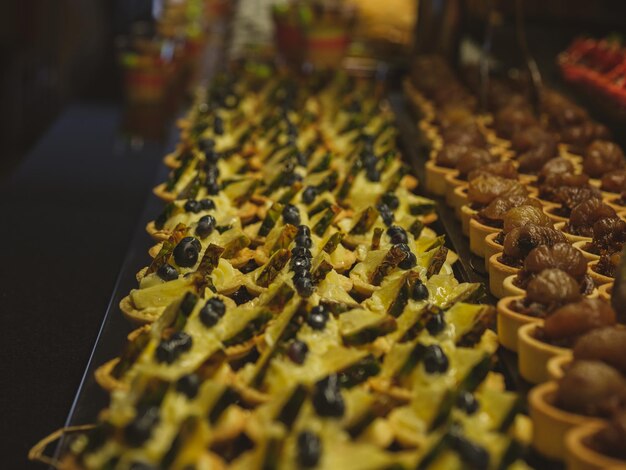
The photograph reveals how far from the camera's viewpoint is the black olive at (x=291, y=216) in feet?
11.2

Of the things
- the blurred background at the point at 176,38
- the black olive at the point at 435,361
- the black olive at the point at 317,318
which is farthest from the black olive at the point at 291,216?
the blurred background at the point at 176,38

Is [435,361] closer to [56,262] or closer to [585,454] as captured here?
[585,454]

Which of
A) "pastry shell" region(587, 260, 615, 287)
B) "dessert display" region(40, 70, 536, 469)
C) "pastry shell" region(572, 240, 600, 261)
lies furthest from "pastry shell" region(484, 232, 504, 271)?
"pastry shell" region(587, 260, 615, 287)

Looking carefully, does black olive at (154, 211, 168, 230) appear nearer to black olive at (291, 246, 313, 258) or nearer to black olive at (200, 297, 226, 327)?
black olive at (291, 246, 313, 258)

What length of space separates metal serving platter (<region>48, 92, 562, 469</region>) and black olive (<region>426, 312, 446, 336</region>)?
0.20m

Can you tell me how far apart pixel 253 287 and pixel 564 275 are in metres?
0.92

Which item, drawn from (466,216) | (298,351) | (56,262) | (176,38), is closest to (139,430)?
(298,351)

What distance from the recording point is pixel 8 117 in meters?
8.61

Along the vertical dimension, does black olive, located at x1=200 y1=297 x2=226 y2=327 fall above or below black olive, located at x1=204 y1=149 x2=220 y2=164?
above

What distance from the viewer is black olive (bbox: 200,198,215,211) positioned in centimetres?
352

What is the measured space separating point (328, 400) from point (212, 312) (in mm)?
556

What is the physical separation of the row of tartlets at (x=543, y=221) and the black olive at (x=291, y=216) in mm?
585

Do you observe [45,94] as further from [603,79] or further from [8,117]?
[603,79]

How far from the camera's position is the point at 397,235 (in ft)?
10.5
